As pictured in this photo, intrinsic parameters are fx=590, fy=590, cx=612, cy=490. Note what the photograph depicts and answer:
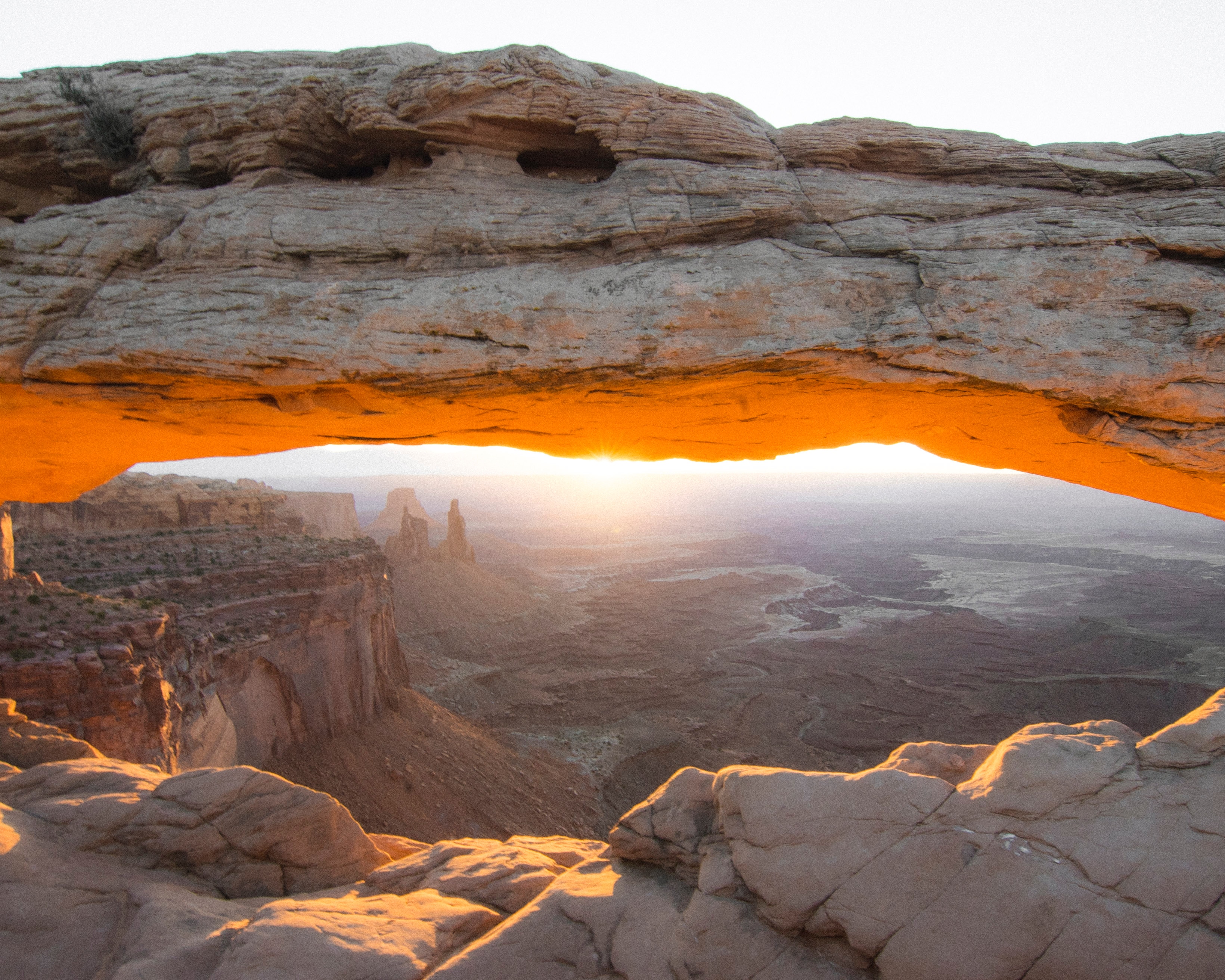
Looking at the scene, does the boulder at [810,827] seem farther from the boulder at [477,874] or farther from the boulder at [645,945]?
the boulder at [477,874]

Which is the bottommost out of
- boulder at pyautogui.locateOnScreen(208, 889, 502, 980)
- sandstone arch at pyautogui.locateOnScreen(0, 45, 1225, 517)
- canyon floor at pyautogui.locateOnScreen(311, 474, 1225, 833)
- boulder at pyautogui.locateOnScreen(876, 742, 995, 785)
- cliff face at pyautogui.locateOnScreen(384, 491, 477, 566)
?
canyon floor at pyautogui.locateOnScreen(311, 474, 1225, 833)

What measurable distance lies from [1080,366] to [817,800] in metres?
5.03

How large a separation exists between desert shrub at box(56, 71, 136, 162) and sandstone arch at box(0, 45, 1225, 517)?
15 centimetres

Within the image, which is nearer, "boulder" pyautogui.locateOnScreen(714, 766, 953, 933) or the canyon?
"boulder" pyautogui.locateOnScreen(714, 766, 953, 933)

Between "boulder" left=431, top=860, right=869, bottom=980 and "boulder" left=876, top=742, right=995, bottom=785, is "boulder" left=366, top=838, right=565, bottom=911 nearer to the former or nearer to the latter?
"boulder" left=431, top=860, right=869, bottom=980

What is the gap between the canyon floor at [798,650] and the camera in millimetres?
25078

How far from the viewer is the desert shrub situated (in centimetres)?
790

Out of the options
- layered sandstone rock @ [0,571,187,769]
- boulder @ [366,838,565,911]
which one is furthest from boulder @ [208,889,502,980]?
layered sandstone rock @ [0,571,187,769]

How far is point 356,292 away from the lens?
689 cm

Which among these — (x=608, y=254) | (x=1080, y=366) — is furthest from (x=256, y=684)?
(x=1080, y=366)

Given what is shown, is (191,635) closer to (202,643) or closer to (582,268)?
(202,643)

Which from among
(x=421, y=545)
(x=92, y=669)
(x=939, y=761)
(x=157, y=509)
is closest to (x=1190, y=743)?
(x=939, y=761)

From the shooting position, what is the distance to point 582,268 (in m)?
6.89

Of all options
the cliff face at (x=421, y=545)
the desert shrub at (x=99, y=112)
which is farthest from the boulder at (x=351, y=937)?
the cliff face at (x=421, y=545)
